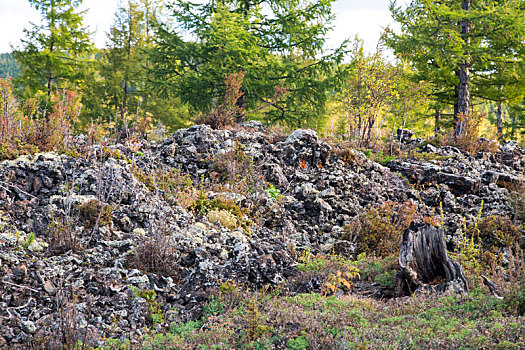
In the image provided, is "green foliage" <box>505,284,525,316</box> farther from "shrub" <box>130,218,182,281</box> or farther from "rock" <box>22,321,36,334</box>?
"rock" <box>22,321,36,334</box>

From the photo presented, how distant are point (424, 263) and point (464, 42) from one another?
10.8 metres

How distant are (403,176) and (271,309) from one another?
652 centimetres

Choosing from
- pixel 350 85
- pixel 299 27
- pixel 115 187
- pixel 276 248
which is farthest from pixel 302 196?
pixel 299 27

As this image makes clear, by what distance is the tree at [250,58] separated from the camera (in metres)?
12.4

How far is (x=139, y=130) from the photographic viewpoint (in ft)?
33.6

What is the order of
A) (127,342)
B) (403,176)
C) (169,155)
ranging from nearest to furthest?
1. (127,342)
2. (169,155)
3. (403,176)

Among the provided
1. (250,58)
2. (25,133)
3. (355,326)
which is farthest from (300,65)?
(355,326)

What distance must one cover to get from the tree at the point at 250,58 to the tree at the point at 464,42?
120 inches

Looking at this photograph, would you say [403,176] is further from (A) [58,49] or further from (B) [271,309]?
(A) [58,49]

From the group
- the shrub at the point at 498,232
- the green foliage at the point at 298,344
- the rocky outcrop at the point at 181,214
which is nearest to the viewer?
the green foliage at the point at 298,344

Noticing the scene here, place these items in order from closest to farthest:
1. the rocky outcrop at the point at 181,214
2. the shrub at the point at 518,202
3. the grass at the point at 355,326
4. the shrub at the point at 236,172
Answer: the grass at the point at 355,326 < the rocky outcrop at the point at 181,214 < the shrub at the point at 518,202 < the shrub at the point at 236,172

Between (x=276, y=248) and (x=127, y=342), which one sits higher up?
(x=276, y=248)

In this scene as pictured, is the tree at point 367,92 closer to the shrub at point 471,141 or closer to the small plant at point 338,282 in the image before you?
the shrub at point 471,141

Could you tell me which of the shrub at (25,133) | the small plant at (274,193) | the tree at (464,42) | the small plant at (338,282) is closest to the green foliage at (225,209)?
the small plant at (274,193)
